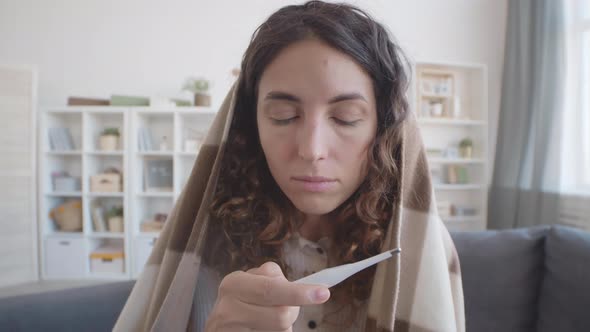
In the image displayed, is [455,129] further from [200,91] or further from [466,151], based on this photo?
[200,91]

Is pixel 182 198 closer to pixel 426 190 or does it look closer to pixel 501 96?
pixel 426 190

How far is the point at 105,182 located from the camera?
2.43m

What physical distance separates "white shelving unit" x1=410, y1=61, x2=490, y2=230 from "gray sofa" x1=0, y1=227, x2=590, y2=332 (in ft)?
5.49

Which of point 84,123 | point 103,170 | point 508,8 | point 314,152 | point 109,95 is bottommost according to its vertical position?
point 103,170

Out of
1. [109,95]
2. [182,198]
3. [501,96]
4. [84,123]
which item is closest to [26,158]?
[84,123]

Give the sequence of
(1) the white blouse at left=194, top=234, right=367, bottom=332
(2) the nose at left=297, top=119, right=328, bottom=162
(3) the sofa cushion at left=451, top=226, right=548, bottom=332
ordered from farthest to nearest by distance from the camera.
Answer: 1. (3) the sofa cushion at left=451, top=226, right=548, bottom=332
2. (1) the white blouse at left=194, top=234, right=367, bottom=332
3. (2) the nose at left=297, top=119, right=328, bottom=162

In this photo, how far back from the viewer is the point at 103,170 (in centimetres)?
262

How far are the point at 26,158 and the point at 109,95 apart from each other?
77 cm

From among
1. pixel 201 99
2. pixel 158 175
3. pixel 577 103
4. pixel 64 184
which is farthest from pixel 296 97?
pixel 64 184

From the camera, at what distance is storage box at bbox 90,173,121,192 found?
242cm

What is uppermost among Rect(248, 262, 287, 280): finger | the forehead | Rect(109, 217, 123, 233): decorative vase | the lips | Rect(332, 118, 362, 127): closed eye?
the forehead

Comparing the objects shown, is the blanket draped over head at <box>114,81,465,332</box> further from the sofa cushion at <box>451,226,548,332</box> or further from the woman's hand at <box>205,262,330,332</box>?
the sofa cushion at <box>451,226,548,332</box>

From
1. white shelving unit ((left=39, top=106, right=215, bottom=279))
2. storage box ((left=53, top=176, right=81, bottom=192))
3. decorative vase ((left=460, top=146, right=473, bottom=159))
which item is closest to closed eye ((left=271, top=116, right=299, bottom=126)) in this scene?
white shelving unit ((left=39, top=106, right=215, bottom=279))

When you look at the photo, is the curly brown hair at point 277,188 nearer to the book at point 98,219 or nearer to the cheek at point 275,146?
the cheek at point 275,146
